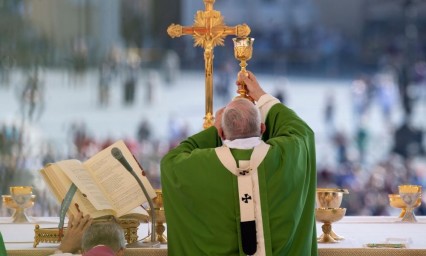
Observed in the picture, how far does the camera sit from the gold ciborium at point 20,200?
17.6 ft

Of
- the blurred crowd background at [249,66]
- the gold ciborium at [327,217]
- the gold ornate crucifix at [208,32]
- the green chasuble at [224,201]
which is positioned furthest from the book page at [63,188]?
the blurred crowd background at [249,66]

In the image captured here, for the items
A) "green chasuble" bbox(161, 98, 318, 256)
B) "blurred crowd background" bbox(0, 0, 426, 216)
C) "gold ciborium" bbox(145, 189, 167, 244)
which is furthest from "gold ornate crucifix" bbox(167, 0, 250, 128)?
A: "blurred crowd background" bbox(0, 0, 426, 216)

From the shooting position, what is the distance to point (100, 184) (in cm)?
480

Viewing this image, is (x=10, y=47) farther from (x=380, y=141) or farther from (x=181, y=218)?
(x=181, y=218)

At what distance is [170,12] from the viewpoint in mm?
16500

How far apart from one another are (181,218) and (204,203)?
0.11 m

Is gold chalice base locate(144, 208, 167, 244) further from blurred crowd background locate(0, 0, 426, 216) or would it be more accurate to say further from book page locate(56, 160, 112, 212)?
blurred crowd background locate(0, 0, 426, 216)

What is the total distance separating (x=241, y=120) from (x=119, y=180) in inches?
24.9

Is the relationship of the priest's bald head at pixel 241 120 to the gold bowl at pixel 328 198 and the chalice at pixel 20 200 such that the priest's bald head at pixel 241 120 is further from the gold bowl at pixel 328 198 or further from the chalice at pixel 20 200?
the chalice at pixel 20 200

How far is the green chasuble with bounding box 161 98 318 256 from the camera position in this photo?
176 inches

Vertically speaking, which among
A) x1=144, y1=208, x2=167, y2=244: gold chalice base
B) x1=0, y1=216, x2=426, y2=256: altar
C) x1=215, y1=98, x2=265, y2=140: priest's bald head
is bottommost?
x1=0, y1=216, x2=426, y2=256: altar

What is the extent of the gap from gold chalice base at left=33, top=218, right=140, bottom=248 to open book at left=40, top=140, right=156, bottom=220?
0.04 metres

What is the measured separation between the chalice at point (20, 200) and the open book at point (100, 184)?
63 centimetres

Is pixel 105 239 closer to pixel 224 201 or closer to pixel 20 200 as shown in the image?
pixel 224 201
